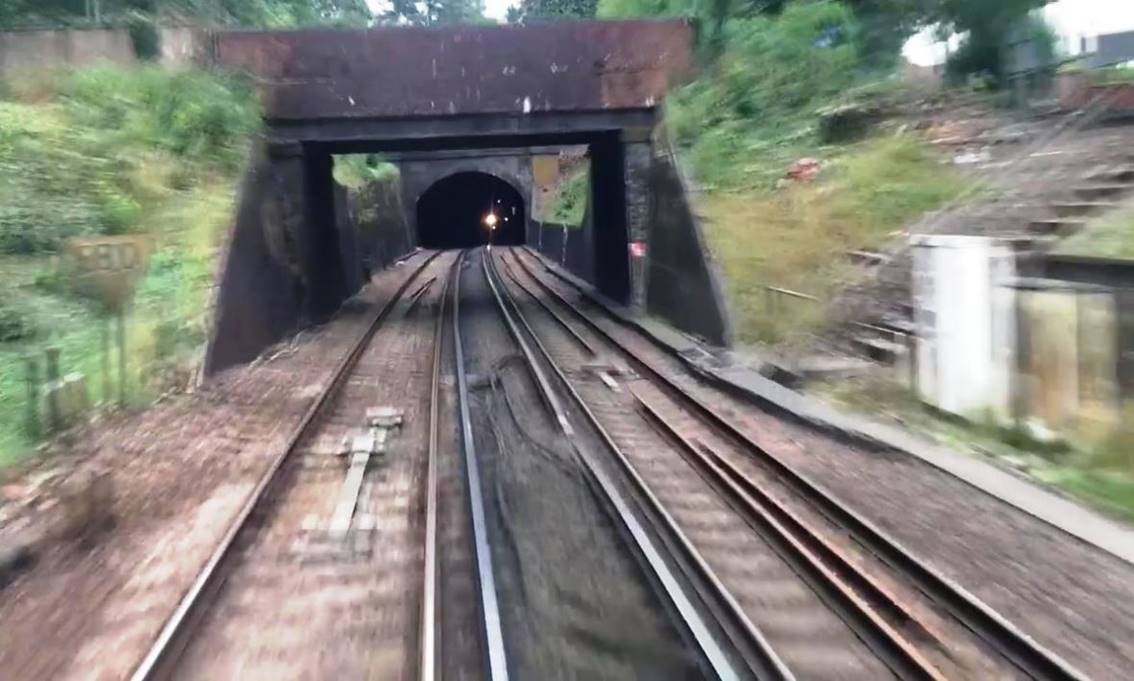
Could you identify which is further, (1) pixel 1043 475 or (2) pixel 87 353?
(2) pixel 87 353

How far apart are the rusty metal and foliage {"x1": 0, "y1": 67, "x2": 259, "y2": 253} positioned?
784mm

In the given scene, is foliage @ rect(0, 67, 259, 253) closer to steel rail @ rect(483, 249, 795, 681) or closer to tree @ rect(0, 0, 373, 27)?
tree @ rect(0, 0, 373, 27)

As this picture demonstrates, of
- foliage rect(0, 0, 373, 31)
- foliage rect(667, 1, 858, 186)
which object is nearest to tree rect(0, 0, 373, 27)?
foliage rect(0, 0, 373, 31)

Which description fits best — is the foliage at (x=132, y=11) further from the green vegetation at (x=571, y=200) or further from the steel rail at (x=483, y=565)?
the steel rail at (x=483, y=565)

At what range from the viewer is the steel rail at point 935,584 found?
5.93m

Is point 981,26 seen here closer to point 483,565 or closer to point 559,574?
point 559,574

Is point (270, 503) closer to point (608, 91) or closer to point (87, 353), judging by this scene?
point (87, 353)

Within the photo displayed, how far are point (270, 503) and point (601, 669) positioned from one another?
14.7 feet

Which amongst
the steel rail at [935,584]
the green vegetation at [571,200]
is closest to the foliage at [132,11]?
the green vegetation at [571,200]

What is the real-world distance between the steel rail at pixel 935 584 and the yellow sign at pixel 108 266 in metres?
6.00

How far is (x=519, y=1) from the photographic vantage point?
6750 centimetres

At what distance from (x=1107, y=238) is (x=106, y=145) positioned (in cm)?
1480

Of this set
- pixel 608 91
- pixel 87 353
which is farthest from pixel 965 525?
pixel 608 91

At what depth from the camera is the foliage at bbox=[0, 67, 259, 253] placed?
671 inches
